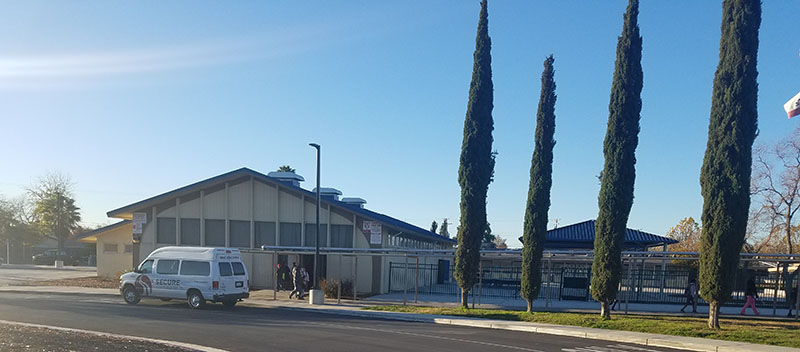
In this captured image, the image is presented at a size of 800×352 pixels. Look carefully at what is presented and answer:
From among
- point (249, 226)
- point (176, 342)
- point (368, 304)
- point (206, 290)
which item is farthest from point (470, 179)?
point (249, 226)

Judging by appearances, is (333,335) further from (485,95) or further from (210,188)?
(210,188)

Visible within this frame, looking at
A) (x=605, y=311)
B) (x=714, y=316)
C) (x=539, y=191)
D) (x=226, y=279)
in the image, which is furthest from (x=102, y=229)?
(x=714, y=316)

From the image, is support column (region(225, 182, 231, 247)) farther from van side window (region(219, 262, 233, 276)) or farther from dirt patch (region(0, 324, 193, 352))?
dirt patch (region(0, 324, 193, 352))

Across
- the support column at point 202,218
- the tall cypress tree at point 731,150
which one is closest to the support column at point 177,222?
the support column at point 202,218

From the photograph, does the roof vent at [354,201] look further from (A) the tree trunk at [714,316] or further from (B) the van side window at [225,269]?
(A) the tree trunk at [714,316]

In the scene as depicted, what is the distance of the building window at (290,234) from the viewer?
106ft

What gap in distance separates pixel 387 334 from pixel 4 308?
1450 centimetres

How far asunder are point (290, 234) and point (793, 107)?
77.2 ft

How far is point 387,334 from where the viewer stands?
16.2 meters

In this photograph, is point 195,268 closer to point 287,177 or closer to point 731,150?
point 287,177

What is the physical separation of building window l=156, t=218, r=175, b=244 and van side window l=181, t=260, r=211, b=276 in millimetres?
12268

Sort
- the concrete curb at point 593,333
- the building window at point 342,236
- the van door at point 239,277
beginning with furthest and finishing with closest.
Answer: the building window at point 342,236
the van door at point 239,277
the concrete curb at point 593,333

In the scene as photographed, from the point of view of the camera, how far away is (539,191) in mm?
21781

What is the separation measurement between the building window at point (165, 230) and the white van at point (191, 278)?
10595 mm
